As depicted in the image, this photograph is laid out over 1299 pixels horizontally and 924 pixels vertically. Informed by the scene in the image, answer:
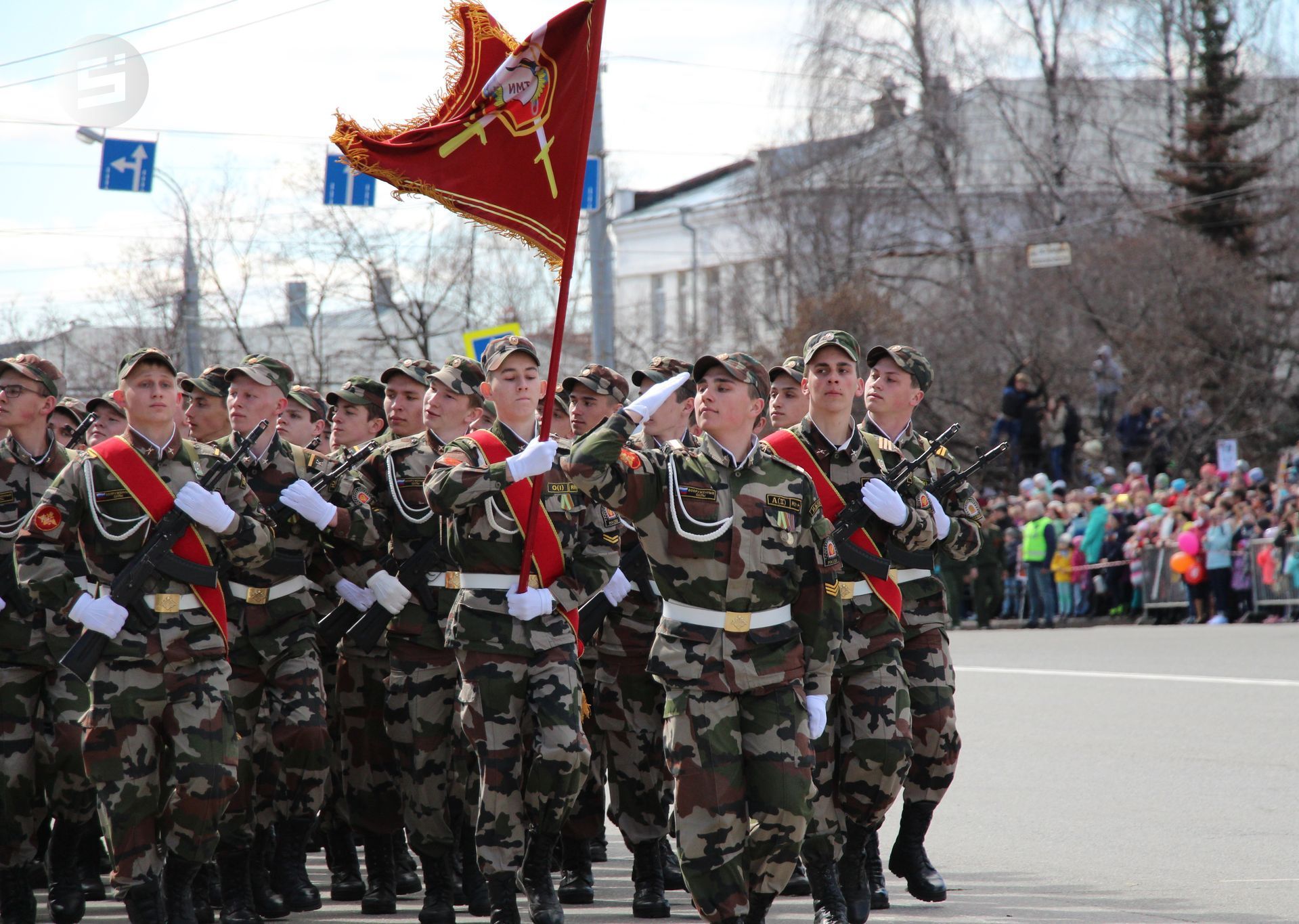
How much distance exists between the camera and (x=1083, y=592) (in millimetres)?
24609

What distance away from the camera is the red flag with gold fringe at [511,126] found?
7203 millimetres

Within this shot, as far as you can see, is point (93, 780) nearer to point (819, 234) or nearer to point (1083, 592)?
point (1083, 592)

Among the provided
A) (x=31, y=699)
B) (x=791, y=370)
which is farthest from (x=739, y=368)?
(x=31, y=699)

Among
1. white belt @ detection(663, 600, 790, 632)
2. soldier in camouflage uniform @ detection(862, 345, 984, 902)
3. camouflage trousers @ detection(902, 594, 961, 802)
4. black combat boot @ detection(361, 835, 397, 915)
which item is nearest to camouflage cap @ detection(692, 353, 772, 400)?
white belt @ detection(663, 600, 790, 632)

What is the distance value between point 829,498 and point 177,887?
332 centimetres

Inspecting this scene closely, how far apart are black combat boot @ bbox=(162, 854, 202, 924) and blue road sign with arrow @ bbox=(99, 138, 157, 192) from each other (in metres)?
15.4

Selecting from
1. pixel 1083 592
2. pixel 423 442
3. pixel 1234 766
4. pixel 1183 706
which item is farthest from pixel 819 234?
pixel 423 442

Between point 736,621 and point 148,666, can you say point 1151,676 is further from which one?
point 148,666

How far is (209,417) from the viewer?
8750 millimetres

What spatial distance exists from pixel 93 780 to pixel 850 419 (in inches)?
145

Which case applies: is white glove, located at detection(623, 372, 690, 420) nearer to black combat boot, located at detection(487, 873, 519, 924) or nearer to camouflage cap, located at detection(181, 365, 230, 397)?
black combat boot, located at detection(487, 873, 519, 924)

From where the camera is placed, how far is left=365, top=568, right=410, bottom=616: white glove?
7.70 meters

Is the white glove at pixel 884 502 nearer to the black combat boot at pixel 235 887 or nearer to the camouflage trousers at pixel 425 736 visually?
the camouflage trousers at pixel 425 736

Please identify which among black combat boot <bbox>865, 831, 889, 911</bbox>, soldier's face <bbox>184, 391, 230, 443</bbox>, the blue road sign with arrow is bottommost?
black combat boot <bbox>865, 831, 889, 911</bbox>
